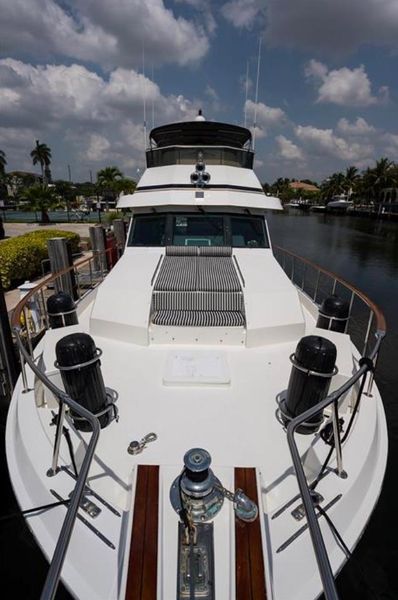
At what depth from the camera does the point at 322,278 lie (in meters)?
14.5

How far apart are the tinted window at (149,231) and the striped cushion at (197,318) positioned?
1.97 meters

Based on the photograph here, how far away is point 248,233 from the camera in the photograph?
5750 millimetres

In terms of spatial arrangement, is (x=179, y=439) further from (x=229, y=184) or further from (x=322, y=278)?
(x=322, y=278)

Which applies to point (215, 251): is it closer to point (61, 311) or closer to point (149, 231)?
point (149, 231)

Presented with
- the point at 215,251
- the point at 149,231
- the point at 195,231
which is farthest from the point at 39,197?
the point at 215,251

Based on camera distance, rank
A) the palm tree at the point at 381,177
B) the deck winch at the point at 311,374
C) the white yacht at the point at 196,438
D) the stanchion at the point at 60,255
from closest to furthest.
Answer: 1. the white yacht at the point at 196,438
2. the deck winch at the point at 311,374
3. the stanchion at the point at 60,255
4. the palm tree at the point at 381,177

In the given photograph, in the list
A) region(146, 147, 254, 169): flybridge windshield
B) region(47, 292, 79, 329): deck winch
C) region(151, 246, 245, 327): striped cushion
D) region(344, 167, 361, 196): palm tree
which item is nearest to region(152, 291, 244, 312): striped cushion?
region(151, 246, 245, 327): striped cushion

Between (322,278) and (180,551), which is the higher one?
(180,551)

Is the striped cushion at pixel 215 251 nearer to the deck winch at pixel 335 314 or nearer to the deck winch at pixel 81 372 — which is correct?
the deck winch at pixel 335 314

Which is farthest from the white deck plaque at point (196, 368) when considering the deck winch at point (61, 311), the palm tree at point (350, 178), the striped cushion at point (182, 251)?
the palm tree at point (350, 178)

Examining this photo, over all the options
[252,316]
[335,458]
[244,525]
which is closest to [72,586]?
[244,525]

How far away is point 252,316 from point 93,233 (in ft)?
26.7

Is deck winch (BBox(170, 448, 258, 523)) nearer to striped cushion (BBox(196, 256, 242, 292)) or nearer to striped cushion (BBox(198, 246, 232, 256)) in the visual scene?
striped cushion (BBox(196, 256, 242, 292))

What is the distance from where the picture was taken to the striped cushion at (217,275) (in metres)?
4.23
